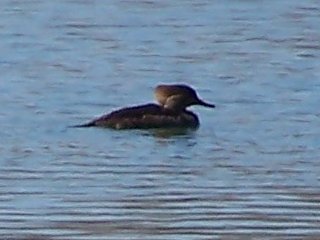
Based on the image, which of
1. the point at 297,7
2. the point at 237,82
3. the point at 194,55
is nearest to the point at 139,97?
the point at 237,82

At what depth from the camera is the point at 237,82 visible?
14703mm

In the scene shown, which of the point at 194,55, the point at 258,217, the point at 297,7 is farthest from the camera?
the point at 297,7

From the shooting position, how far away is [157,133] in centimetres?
1334

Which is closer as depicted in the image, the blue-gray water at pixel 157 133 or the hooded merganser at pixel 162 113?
the blue-gray water at pixel 157 133

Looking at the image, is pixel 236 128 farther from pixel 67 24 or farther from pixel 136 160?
pixel 67 24

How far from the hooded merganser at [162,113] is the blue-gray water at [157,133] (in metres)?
0.13

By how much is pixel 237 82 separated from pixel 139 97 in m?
0.79

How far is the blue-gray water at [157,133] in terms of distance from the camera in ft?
32.6

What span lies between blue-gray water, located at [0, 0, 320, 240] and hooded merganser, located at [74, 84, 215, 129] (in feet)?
0.42

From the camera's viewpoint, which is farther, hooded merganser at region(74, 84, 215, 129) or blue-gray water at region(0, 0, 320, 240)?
hooded merganser at region(74, 84, 215, 129)

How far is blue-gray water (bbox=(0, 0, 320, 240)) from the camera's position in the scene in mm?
9922

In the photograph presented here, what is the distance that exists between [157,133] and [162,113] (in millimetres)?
407

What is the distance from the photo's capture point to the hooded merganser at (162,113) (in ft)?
43.2

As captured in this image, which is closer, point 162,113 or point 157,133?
point 157,133
